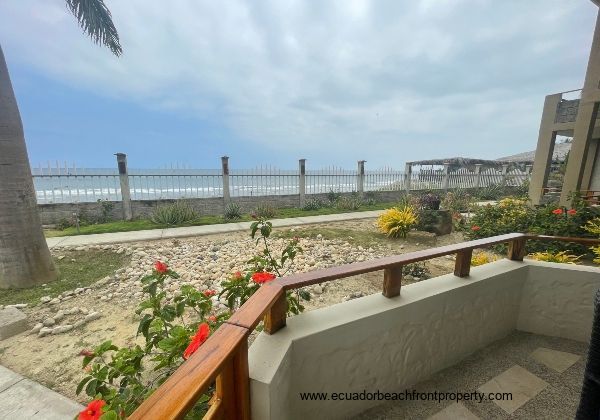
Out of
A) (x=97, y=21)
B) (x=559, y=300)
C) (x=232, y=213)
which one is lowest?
(x=232, y=213)

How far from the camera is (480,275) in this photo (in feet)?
7.13

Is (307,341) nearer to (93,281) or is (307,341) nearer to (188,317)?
(188,317)

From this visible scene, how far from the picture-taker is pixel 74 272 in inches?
152

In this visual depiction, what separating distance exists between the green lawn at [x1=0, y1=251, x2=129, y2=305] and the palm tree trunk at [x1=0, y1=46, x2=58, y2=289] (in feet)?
0.74

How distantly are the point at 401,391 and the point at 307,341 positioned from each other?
1.02 metres

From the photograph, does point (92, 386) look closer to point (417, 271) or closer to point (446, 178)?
point (417, 271)

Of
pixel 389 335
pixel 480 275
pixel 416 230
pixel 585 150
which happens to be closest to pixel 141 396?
pixel 389 335

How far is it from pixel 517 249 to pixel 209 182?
8565 millimetres

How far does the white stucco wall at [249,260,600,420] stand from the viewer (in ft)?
4.11

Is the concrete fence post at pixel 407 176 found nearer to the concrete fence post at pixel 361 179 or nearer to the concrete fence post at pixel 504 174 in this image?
the concrete fence post at pixel 361 179

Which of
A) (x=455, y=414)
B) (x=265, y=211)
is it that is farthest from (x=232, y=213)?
(x=455, y=414)

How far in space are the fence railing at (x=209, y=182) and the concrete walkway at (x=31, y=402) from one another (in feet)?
22.7

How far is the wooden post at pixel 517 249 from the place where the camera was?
2439mm

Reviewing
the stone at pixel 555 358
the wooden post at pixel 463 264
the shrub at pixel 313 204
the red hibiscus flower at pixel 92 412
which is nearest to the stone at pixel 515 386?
the stone at pixel 555 358
